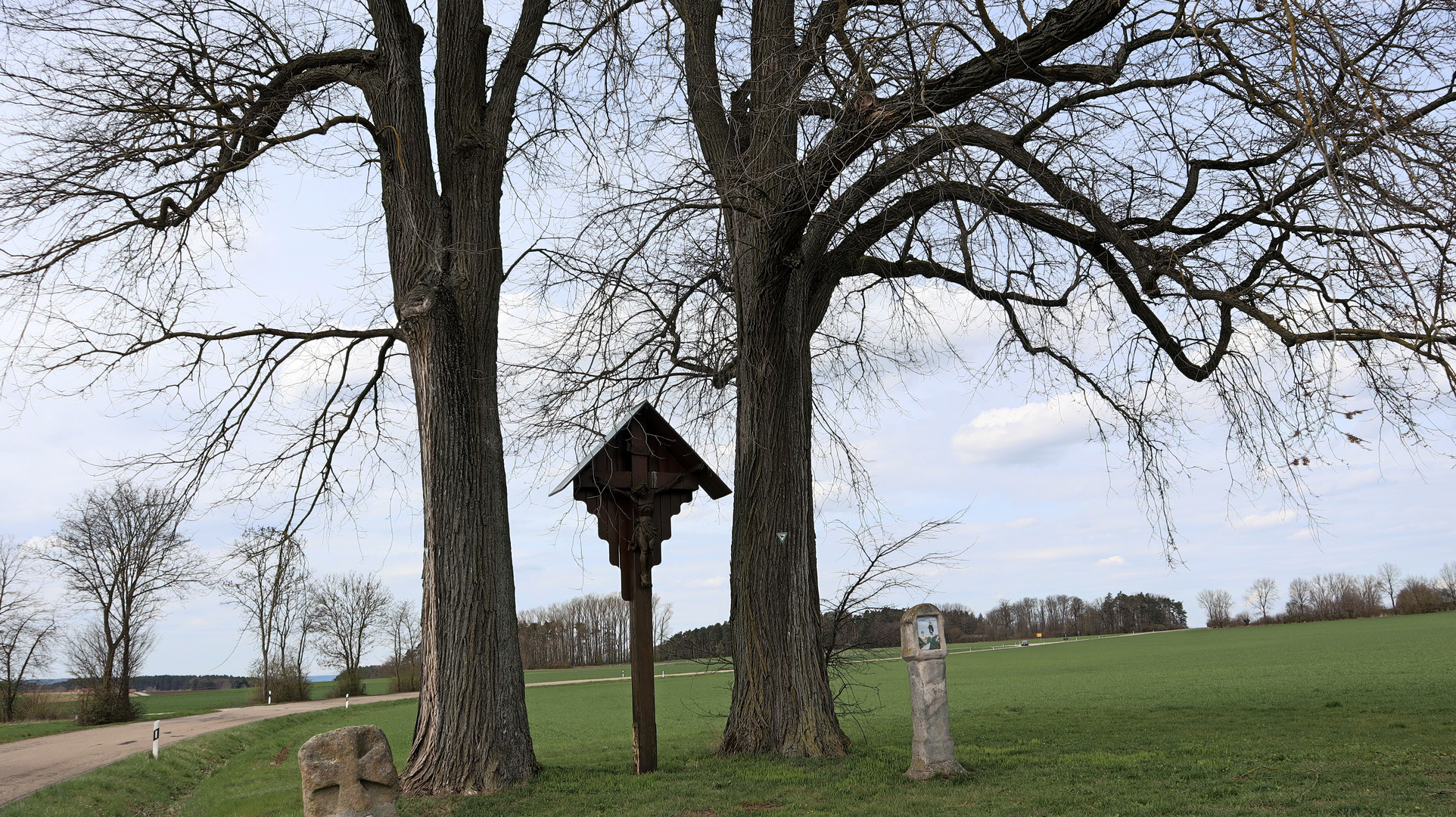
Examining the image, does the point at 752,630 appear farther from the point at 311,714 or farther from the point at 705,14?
the point at 311,714

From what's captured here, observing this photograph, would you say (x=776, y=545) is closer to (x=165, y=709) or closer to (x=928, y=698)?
(x=928, y=698)

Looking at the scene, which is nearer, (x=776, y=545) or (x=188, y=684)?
(x=776, y=545)

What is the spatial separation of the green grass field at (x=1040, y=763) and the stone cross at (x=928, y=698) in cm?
23

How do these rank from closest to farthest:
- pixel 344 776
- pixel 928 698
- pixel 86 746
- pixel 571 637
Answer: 1. pixel 344 776
2. pixel 928 698
3. pixel 86 746
4. pixel 571 637

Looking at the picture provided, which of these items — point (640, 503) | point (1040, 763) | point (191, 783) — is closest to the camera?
point (1040, 763)

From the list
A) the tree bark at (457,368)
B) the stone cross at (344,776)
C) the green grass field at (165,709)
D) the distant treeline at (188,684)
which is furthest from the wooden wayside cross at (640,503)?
the distant treeline at (188,684)

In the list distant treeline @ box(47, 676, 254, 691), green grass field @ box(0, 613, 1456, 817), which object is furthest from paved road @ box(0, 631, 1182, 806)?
distant treeline @ box(47, 676, 254, 691)

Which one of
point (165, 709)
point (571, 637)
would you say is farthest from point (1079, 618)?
point (165, 709)

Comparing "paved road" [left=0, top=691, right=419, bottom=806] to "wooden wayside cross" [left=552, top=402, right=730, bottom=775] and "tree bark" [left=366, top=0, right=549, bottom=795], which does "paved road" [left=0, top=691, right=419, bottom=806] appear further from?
"wooden wayside cross" [left=552, top=402, right=730, bottom=775]

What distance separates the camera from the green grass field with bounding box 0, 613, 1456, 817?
711 centimetres

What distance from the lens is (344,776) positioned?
5.90 meters

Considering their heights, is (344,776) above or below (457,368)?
below

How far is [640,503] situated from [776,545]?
160 centimetres

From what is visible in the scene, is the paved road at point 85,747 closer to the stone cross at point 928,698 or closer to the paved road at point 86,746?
the paved road at point 86,746
